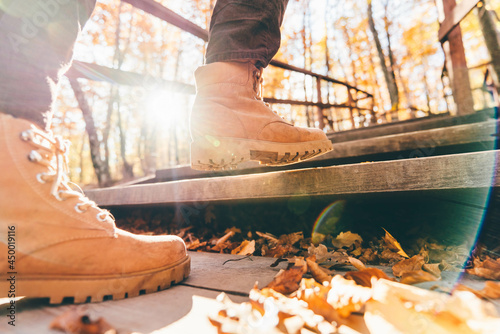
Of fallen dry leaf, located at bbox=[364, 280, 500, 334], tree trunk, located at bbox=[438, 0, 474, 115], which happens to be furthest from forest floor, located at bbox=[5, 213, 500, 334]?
tree trunk, located at bbox=[438, 0, 474, 115]

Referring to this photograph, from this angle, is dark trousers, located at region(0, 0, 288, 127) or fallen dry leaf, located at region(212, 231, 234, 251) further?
fallen dry leaf, located at region(212, 231, 234, 251)

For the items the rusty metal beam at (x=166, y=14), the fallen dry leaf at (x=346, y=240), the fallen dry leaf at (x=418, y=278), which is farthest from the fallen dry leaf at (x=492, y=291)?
the rusty metal beam at (x=166, y=14)

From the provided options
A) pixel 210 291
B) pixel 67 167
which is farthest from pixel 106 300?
pixel 67 167

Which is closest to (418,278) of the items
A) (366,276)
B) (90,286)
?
(366,276)

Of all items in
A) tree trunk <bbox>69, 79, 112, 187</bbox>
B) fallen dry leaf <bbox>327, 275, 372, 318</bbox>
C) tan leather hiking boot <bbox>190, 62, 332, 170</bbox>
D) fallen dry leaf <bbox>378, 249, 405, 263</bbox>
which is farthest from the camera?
tree trunk <bbox>69, 79, 112, 187</bbox>

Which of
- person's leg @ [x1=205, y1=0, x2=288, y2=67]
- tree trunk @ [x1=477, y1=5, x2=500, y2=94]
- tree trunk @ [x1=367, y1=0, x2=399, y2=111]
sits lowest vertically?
person's leg @ [x1=205, y1=0, x2=288, y2=67]

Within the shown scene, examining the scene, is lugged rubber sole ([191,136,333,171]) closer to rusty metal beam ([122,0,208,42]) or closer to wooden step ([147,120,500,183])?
wooden step ([147,120,500,183])

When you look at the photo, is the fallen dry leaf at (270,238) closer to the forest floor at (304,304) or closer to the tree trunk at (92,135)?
the forest floor at (304,304)

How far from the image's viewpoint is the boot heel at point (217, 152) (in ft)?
3.92

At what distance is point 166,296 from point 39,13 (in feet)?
2.90

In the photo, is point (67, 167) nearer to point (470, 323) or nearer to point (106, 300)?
point (106, 300)

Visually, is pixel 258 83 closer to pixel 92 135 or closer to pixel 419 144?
pixel 419 144

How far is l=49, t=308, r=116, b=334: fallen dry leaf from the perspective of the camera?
0.58 m

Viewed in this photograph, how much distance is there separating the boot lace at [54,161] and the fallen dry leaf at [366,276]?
75 centimetres
